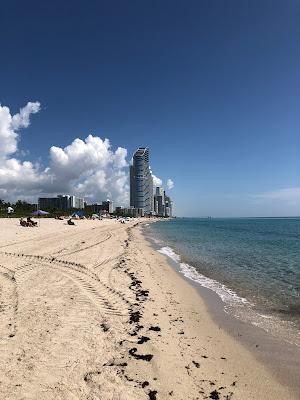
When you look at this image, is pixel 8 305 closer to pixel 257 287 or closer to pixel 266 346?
pixel 266 346

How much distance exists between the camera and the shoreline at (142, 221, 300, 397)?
6.44 m

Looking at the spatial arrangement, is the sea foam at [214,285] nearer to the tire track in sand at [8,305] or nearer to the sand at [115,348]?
the sand at [115,348]

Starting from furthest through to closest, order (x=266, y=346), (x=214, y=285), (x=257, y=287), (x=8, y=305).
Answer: (x=214, y=285) < (x=257, y=287) < (x=8, y=305) < (x=266, y=346)

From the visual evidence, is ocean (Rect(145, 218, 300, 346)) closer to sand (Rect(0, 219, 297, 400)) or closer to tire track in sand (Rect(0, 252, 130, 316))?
sand (Rect(0, 219, 297, 400))

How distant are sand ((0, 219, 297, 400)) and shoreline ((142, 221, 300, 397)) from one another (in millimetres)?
228

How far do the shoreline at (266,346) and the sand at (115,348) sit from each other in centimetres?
23

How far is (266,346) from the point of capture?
25.9 feet

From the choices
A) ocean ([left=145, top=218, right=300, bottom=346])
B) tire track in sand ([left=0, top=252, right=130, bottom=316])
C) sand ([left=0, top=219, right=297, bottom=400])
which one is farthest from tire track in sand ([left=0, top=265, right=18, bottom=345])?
ocean ([left=145, top=218, right=300, bottom=346])

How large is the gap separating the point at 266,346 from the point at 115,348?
3826mm

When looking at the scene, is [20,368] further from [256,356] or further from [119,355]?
[256,356]

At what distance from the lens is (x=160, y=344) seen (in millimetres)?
7348

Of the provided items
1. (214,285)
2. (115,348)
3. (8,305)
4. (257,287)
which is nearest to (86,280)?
(8,305)

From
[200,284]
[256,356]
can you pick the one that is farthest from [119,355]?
[200,284]

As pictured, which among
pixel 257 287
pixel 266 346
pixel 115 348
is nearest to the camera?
pixel 115 348
